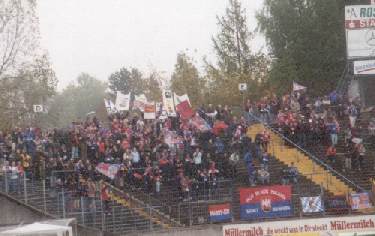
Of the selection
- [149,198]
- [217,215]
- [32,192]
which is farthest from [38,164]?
[217,215]

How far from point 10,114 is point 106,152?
20632 mm

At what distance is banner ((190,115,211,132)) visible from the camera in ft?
113

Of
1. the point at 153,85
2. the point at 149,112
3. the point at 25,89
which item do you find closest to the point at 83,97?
the point at 153,85

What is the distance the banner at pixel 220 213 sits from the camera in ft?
100

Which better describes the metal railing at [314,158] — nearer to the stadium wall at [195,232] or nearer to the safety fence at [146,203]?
the safety fence at [146,203]

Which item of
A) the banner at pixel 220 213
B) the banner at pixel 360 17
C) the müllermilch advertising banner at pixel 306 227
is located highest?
the banner at pixel 360 17

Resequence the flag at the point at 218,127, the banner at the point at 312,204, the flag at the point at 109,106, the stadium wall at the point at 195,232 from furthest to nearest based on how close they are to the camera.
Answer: the flag at the point at 109,106
the flag at the point at 218,127
the banner at the point at 312,204
the stadium wall at the point at 195,232

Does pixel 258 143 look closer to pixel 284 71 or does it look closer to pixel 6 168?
pixel 6 168

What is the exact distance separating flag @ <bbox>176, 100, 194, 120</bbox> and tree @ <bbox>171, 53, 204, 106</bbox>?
26846 mm

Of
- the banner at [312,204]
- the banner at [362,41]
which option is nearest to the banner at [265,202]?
the banner at [312,204]

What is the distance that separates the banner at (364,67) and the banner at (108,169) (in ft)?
56.3

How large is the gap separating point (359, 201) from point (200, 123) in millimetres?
8686

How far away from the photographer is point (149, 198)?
100 ft

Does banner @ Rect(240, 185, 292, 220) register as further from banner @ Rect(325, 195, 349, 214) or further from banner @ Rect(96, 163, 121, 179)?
banner @ Rect(96, 163, 121, 179)
